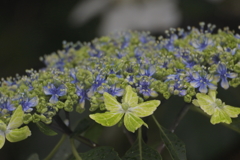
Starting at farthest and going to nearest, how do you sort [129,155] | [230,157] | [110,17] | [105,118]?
1. [110,17]
2. [230,157]
3. [129,155]
4. [105,118]

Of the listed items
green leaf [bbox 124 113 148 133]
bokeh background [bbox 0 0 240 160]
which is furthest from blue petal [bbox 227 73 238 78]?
bokeh background [bbox 0 0 240 160]

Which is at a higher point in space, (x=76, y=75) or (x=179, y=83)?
(x=76, y=75)

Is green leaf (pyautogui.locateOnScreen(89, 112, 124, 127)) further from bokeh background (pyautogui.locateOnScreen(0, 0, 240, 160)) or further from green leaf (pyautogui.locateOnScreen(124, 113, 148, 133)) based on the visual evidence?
bokeh background (pyautogui.locateOnScreen(0, 0, 240, 160))

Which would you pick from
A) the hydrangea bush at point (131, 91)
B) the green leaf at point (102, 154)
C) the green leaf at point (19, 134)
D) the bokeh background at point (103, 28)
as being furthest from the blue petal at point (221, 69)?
the bokeh background at point (103, 28)

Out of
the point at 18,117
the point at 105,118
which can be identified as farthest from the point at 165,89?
the point at 18,117

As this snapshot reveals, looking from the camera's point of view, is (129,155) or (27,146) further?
(27,146)

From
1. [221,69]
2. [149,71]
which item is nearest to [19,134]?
[149,71]

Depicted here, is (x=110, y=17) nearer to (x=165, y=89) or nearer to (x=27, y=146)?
(x=27, y=146)
